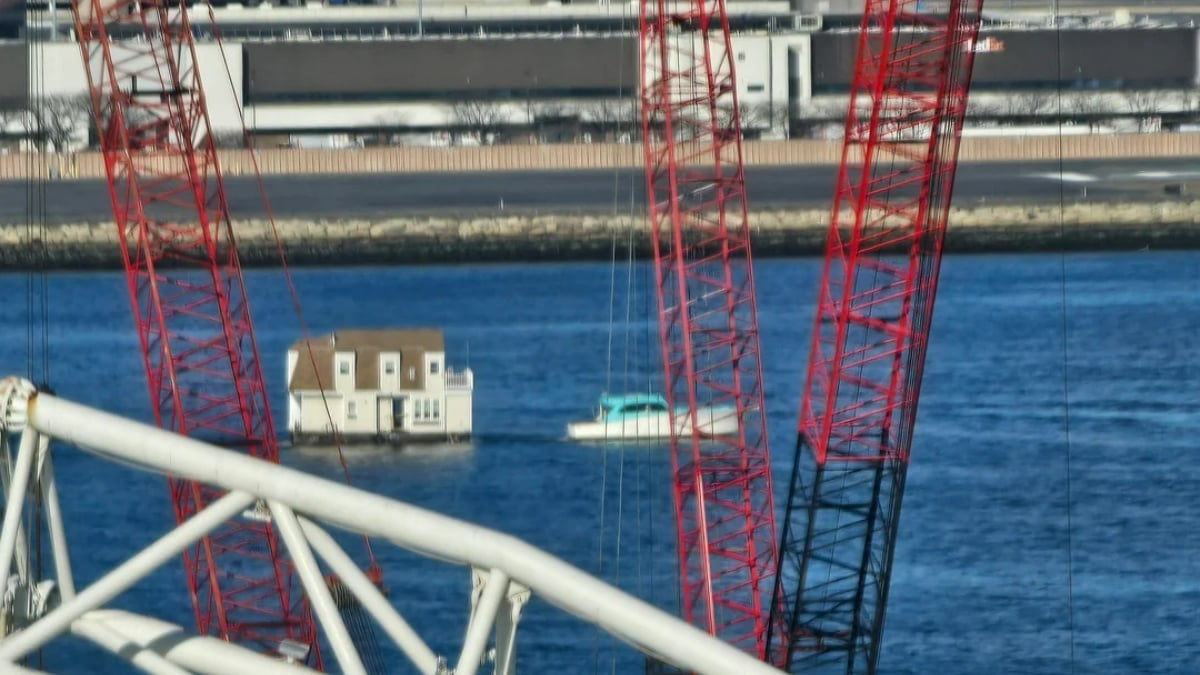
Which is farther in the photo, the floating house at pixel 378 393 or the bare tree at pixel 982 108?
the bare tree at pixel 982 108

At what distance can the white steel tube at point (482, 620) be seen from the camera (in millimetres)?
7188

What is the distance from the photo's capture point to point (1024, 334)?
146 feet

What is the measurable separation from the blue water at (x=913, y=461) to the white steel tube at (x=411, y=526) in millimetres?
11554

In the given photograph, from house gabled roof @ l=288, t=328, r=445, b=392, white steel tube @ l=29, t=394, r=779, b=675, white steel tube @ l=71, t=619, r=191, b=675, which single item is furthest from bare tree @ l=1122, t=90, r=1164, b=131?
white steel tube @ l=71, t=619, r=191, b=675

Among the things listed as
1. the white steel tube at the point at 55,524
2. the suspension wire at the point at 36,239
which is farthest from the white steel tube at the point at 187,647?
the suspension wire at the point at 36,239

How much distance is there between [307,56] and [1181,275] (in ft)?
84.6

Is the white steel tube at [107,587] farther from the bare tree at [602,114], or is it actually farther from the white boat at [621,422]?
the bare tree at [602,114]

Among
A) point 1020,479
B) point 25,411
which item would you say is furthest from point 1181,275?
point 25,411

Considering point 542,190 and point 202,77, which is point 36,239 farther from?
point 542,190

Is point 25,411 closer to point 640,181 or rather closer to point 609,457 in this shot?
point 609,457

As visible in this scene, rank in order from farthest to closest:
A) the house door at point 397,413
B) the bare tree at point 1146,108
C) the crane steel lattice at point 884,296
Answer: the bare tree at point 1146,108 < the house door at point 397,413 < the crane steel lattice at point 884,296

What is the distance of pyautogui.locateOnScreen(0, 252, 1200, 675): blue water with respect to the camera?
2180 centimetres

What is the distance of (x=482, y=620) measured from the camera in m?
7.22

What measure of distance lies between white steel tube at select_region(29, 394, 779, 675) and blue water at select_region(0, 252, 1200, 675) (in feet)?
37.9
